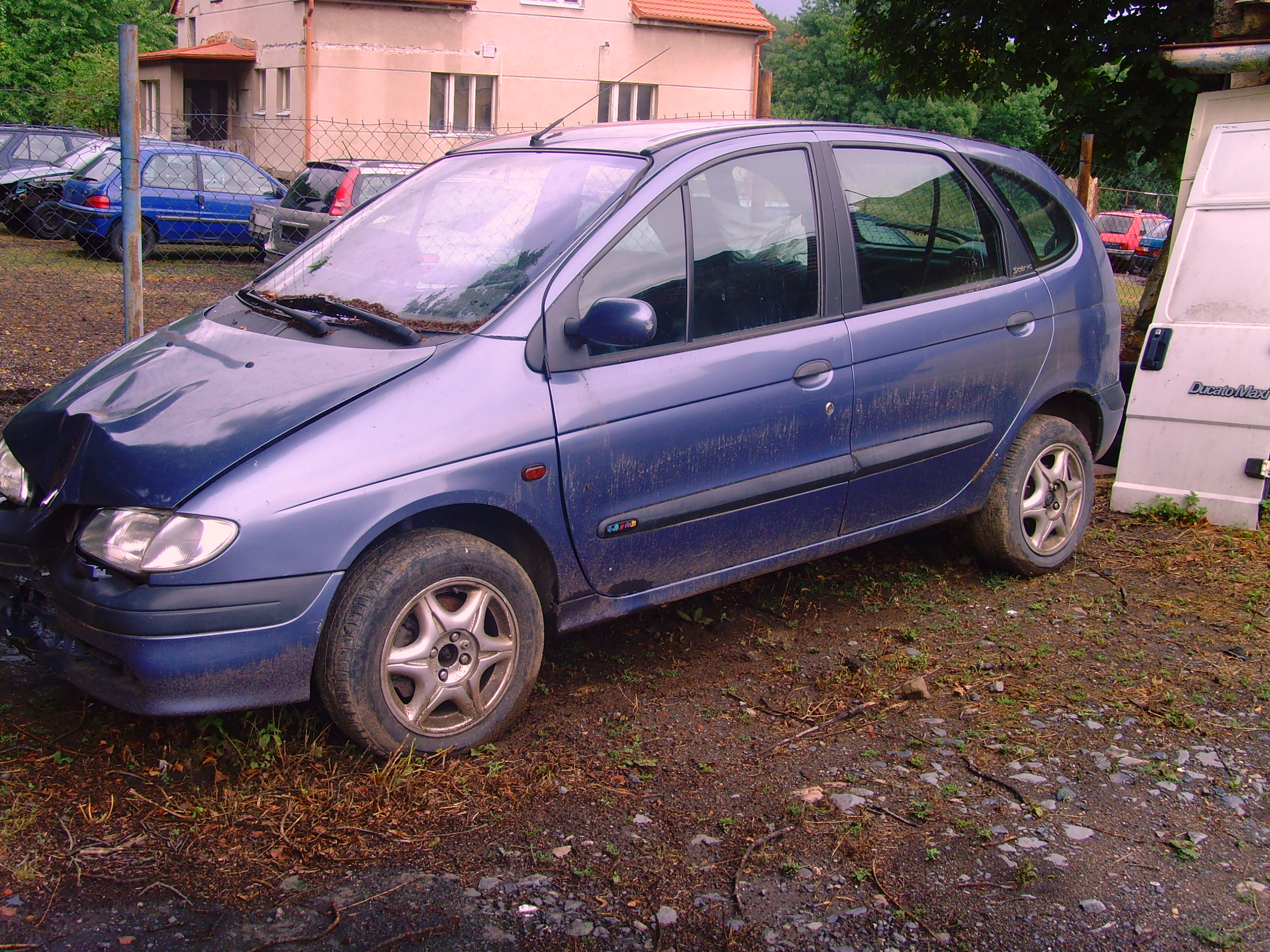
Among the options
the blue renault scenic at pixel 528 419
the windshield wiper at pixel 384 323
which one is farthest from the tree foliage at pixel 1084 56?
the windshield wiper at pixel 384 323

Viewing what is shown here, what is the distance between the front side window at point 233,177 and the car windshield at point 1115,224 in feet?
38.0

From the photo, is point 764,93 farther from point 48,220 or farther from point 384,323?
point 48,220

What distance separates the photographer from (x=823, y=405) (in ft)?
13.3

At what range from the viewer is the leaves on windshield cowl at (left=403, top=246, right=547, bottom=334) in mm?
3543

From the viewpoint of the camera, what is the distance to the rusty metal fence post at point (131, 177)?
546cm

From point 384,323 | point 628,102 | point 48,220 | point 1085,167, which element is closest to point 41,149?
point 48,220

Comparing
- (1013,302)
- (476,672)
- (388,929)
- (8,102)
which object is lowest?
(388,929)

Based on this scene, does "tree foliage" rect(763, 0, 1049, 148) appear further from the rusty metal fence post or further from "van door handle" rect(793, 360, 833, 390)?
"van door handle" rect(793, 360, 833, 390)

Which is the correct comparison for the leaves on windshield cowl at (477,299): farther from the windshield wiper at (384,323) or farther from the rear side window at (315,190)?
the rear side window at (315,190)

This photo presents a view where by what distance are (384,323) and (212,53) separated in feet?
97.4

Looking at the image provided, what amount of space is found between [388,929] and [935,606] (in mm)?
2922

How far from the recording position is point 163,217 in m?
16.2

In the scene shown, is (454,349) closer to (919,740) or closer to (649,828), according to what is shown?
(649,828)

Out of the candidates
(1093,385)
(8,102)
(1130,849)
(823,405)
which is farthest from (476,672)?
(8,102)
